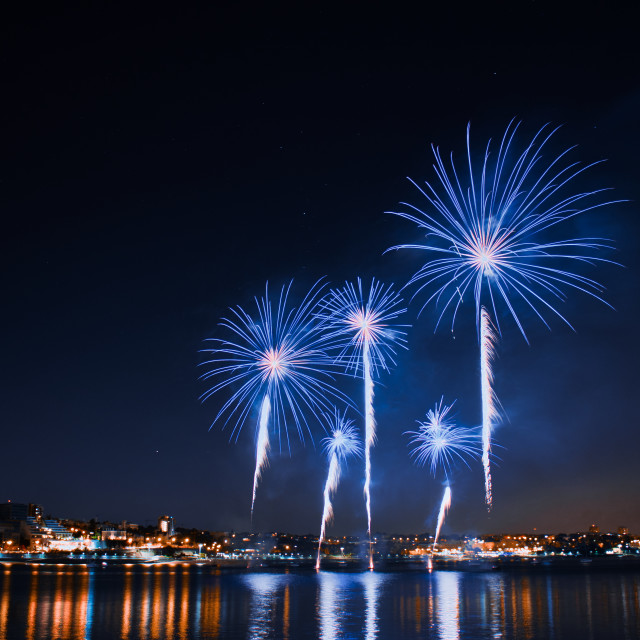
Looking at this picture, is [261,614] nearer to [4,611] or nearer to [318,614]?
[318,614]

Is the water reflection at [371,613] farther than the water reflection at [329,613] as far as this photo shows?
No

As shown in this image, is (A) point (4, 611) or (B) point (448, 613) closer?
(B) point (448, 613)

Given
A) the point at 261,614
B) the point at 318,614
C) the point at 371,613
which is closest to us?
the point at 318,614

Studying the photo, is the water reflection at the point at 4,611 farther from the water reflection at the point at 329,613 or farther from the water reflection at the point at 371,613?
the water reflection at the point at 371,613

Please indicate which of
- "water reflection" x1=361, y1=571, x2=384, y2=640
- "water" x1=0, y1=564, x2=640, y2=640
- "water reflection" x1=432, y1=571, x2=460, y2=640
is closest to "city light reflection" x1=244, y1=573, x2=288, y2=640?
"water" x1=0, y1=564, x2=640, y2=640

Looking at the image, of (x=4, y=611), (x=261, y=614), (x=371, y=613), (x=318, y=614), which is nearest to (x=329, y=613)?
(x=318, y=614)

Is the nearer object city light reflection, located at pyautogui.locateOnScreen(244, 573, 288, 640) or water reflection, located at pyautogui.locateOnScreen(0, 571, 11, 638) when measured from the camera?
water reflection, located at pyautogui.locateOnScreen(0, 571, 11, 638)

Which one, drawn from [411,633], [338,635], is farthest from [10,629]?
[411,633]

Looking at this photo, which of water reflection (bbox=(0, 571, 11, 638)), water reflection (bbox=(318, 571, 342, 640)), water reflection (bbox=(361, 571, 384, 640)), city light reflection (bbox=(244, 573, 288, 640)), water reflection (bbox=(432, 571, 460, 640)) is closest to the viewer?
water reflection (bbox=(361, 571, 384, 640))

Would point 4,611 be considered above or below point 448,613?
below

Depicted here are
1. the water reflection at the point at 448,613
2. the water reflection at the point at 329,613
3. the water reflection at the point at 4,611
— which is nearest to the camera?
the water reflection at the point at 329,613

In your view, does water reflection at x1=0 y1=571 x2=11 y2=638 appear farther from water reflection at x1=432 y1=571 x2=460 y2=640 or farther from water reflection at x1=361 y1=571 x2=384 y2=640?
water reflection at x1=432 y1=571 x2=460 y2=640

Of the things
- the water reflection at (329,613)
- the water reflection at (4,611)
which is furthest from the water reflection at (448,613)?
the water reflection at (4,611)

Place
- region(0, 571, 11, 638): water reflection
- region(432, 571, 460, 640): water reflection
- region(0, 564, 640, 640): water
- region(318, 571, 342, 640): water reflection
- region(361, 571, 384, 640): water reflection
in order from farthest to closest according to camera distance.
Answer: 1. region(0, 571, 11, 638): water reflection
2. region(0, 564, 640, 640): water
3. region(432, 571, 460, 640): water reflection
4. region(318, 571, 342, 640): water reflection
5. region(361, 571, 384, 640): water reflection
